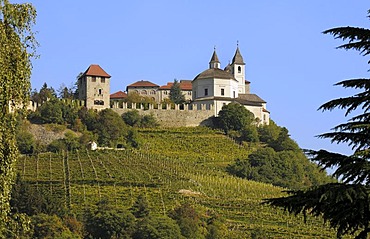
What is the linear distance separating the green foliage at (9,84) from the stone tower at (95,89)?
2922 inches

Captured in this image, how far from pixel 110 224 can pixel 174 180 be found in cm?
1442

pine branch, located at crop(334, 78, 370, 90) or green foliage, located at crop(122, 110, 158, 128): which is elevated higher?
green foliage, located at crop(122, 110, 158, 128)

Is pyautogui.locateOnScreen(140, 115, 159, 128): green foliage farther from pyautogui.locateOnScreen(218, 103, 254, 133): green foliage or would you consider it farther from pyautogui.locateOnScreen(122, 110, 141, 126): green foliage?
pyautogui.locateOnScreen(218, 103, 254, 133): green foliage

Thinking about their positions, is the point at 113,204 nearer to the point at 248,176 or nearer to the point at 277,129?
the point at 248,176

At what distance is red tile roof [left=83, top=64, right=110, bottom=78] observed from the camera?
92.9m

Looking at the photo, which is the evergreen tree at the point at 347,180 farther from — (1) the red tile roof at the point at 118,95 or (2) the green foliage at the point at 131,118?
(1) the red tile roof at the point at 118,95

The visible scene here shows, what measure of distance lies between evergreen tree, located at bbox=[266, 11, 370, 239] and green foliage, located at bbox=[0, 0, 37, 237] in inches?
232

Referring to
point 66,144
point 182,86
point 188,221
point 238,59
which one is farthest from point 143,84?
point 188,221

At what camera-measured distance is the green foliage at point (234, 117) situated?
89.1 m

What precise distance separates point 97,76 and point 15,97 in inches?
3110

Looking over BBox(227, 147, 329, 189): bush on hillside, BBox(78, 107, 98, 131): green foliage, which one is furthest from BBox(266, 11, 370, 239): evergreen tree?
BBox(78, 107, 98, 131): green foliage

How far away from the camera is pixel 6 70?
1403 centimetres

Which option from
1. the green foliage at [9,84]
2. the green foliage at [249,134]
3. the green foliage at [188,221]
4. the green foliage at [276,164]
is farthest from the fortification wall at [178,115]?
the green foliage at [9,84]

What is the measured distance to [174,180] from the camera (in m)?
68.6
